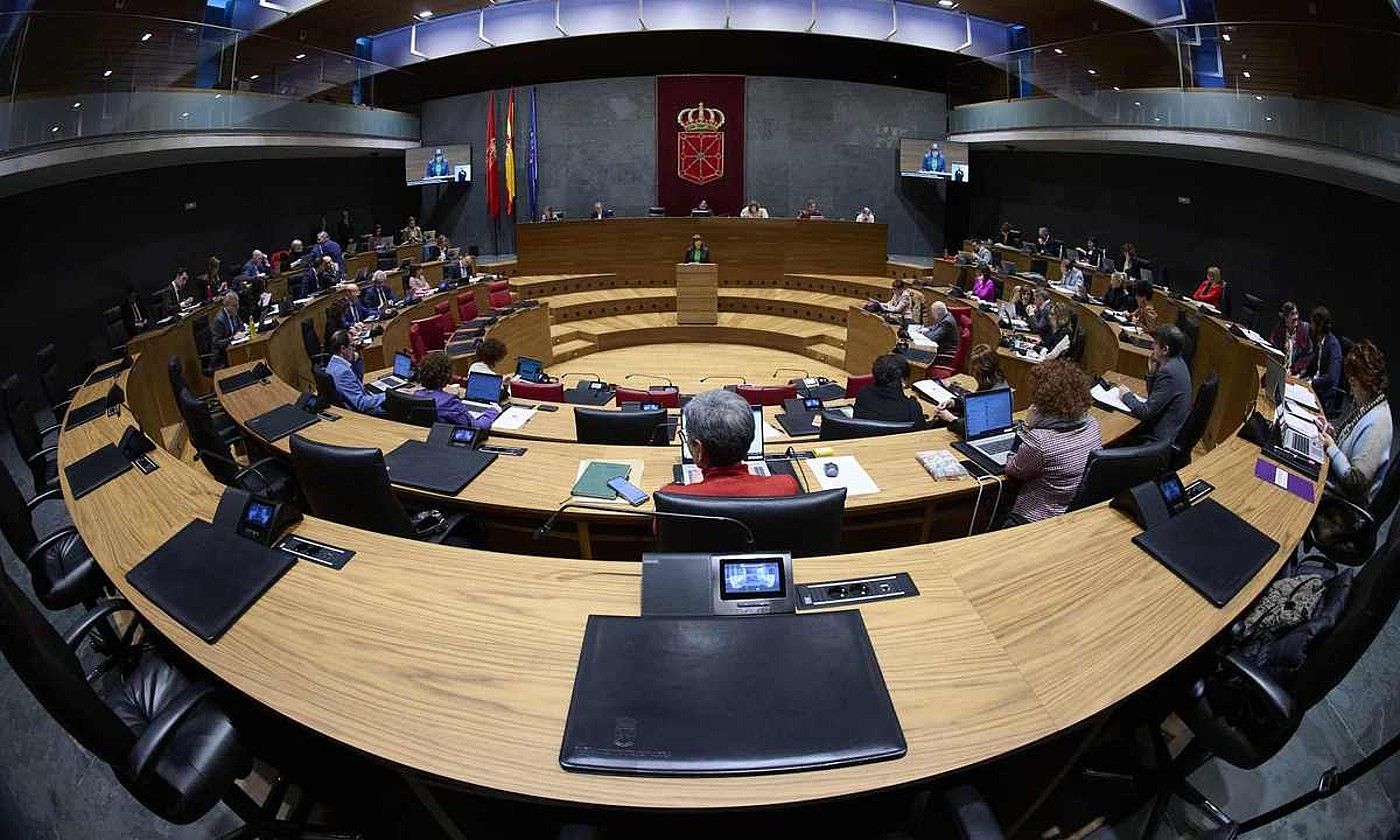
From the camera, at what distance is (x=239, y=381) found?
4727mm

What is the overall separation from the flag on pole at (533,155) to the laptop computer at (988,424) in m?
12.5

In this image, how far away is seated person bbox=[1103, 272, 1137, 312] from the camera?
25.0 feet

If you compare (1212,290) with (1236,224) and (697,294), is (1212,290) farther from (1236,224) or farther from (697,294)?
(697,294)

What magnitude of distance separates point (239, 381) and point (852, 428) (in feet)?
13.3

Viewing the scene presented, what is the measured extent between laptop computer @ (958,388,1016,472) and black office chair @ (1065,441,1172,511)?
578 millimetres

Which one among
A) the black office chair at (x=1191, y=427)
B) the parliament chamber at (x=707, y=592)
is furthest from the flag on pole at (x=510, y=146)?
the black office chair at (x=1191, y=427)

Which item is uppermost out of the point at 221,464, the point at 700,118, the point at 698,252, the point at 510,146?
the point at 700,118

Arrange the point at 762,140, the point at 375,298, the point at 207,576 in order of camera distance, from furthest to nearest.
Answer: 1. the point at 762,140
2. the point at 375,298
3. the point at 207,576

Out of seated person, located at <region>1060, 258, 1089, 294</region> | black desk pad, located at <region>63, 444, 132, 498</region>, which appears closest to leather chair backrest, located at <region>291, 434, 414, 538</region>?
black desk pad, located at <region>63, 444, 132, 498</region>

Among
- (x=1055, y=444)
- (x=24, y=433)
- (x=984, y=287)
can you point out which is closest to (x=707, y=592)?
(x=1055, y=444)

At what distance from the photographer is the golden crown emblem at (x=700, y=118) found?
14.1 meters

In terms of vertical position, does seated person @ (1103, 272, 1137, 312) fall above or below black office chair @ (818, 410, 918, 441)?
above

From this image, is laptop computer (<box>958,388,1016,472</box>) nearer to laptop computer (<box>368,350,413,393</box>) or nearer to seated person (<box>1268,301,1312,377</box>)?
seated person (<box>1268,301,1312,377</box>)

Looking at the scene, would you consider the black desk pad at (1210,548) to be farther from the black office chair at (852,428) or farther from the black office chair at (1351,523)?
the black office chair at (852,428)
